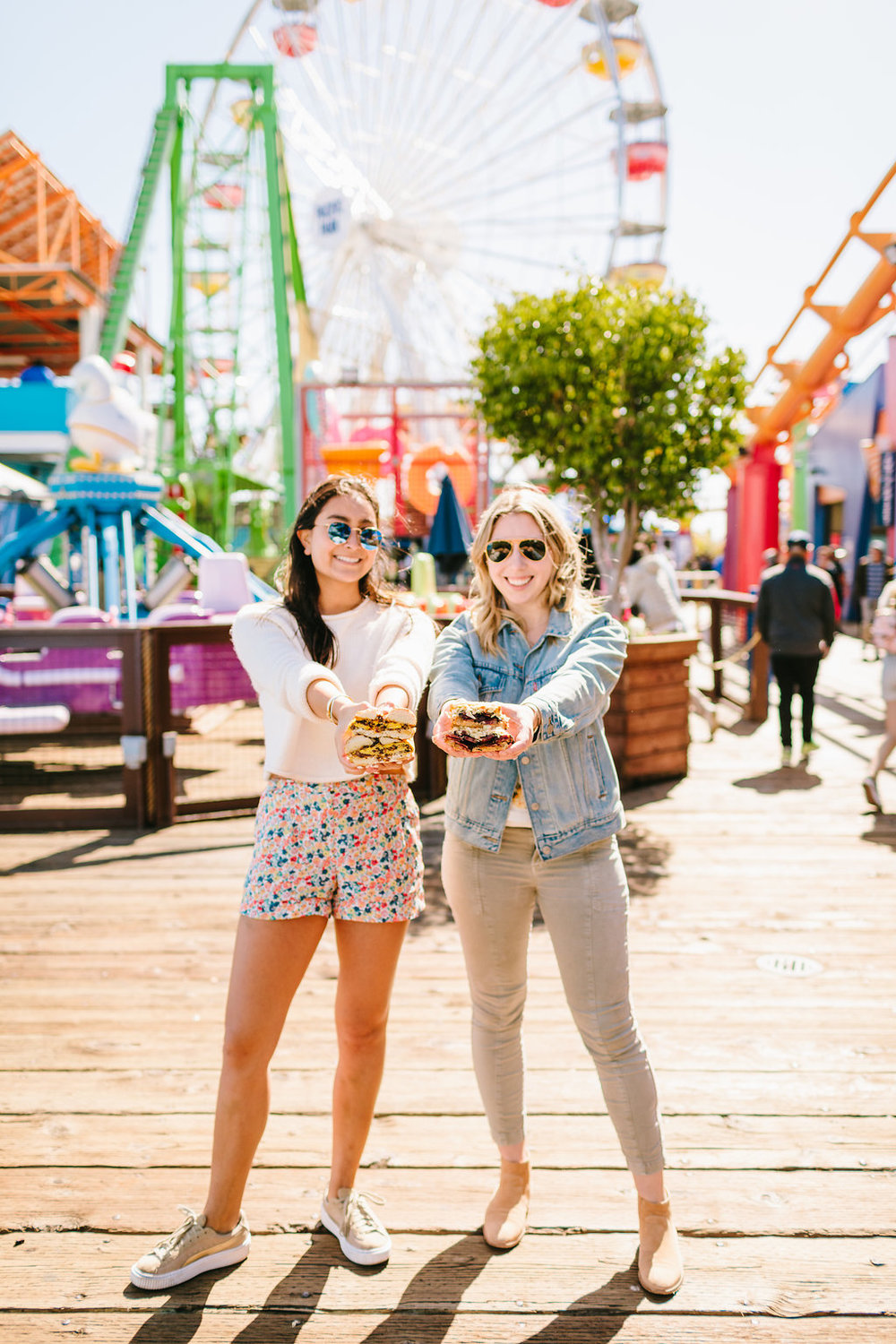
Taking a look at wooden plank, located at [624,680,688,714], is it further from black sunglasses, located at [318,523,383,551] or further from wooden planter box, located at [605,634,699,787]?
black sunglasses, located at [318,523,383,551]

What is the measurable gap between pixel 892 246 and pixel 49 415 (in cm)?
1493

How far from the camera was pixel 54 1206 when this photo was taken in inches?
79.7

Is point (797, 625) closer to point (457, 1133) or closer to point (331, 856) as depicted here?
point (457, 1133)

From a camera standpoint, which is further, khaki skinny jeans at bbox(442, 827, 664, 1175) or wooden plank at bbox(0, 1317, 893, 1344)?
khaki skinny jeans at bbox(442, 827, 664, 1175)

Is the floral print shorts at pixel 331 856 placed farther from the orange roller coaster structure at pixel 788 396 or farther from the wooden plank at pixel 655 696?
the orange roller coaster structure at pixel 788 396

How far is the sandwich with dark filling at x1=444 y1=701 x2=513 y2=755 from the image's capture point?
1567mm

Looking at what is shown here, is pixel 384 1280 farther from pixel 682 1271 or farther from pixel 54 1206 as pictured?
pixel 54 1206

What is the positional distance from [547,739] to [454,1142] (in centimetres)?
115

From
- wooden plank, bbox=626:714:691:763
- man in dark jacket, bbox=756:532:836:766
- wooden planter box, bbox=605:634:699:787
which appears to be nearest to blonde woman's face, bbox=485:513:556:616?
wooden planter box, bbox=605:634:699:787

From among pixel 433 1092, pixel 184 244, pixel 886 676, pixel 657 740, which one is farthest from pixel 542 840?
pixel 184 244

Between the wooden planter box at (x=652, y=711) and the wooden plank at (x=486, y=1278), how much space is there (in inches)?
151

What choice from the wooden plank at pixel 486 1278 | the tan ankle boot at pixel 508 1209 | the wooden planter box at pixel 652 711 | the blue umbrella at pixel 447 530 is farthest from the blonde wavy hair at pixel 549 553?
the blue umbrella at pixel 447 530

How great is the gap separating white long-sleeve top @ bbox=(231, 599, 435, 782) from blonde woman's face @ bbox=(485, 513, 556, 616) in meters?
0.18

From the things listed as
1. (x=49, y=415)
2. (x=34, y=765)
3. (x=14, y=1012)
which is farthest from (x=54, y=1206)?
(x=49, y=415)
